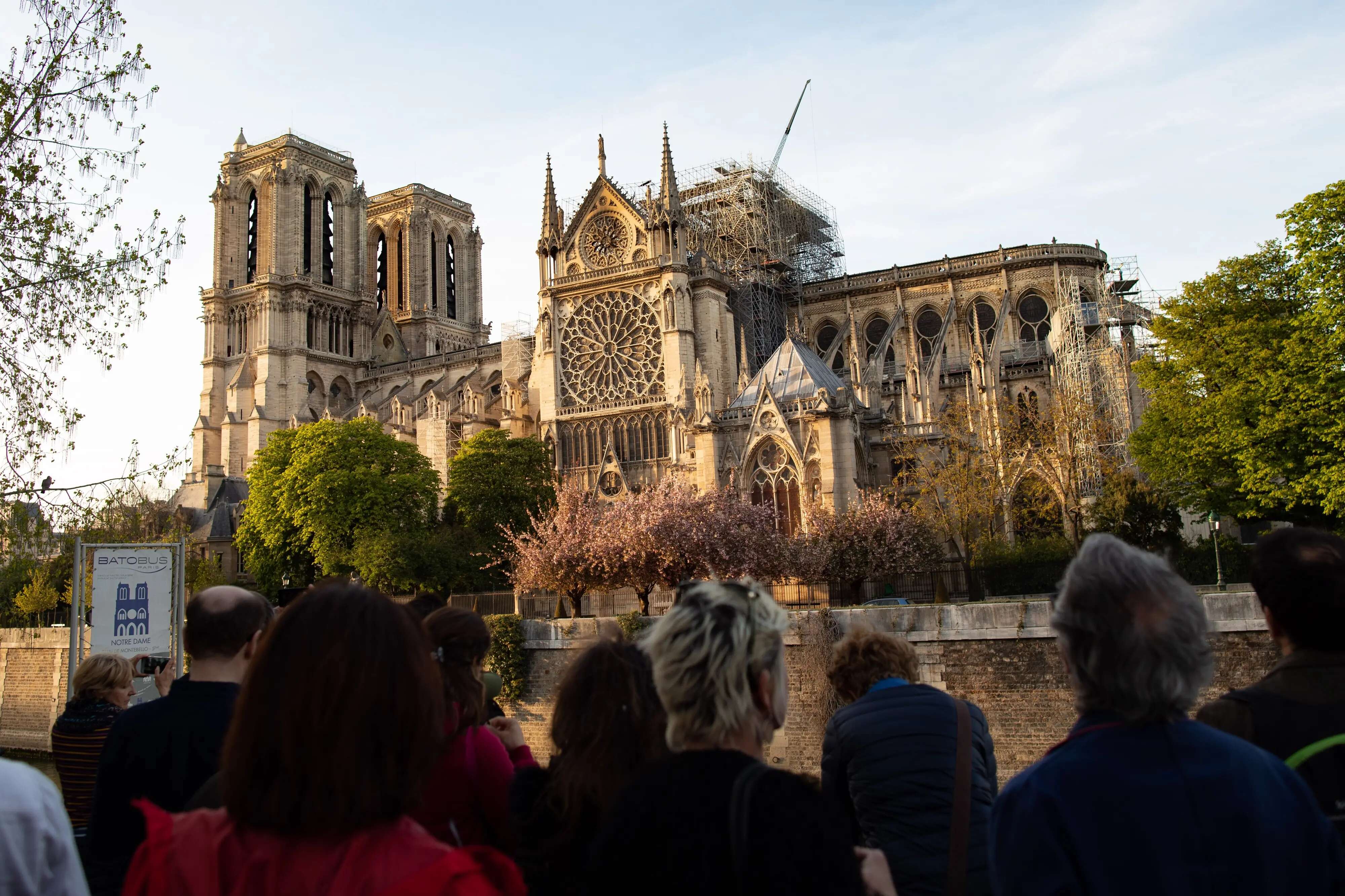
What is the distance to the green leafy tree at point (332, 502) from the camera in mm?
37062

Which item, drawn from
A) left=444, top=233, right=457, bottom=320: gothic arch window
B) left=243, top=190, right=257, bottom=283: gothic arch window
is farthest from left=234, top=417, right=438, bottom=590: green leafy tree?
left=444, top=233, right=457, bottom=320: gothic arch window

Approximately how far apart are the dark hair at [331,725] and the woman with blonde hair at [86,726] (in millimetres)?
3949

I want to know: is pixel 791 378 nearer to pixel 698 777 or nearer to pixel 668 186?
pixel 668 186

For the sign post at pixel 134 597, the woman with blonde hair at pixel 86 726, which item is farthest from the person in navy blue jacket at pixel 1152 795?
the sign post at pixel 134 597

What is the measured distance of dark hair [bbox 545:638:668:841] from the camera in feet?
10.4

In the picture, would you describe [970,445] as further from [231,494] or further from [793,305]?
[231,494]

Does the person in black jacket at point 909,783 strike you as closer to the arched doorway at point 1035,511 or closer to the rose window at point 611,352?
the arched doorway at point 1035,511

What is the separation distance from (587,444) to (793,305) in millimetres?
13801

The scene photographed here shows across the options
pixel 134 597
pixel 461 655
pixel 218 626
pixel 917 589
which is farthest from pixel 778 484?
pixel 218 626

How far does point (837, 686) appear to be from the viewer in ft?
15.6

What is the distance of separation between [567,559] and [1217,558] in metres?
14.7

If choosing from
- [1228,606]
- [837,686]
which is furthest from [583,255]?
[837,686]

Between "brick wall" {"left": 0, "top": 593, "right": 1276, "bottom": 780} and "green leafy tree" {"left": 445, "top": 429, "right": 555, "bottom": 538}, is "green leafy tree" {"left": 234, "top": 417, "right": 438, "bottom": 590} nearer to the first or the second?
"green leafy tree" {"left": 445, "top": 429, "right": 555, "bottom": 538}

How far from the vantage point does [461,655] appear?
403cm
